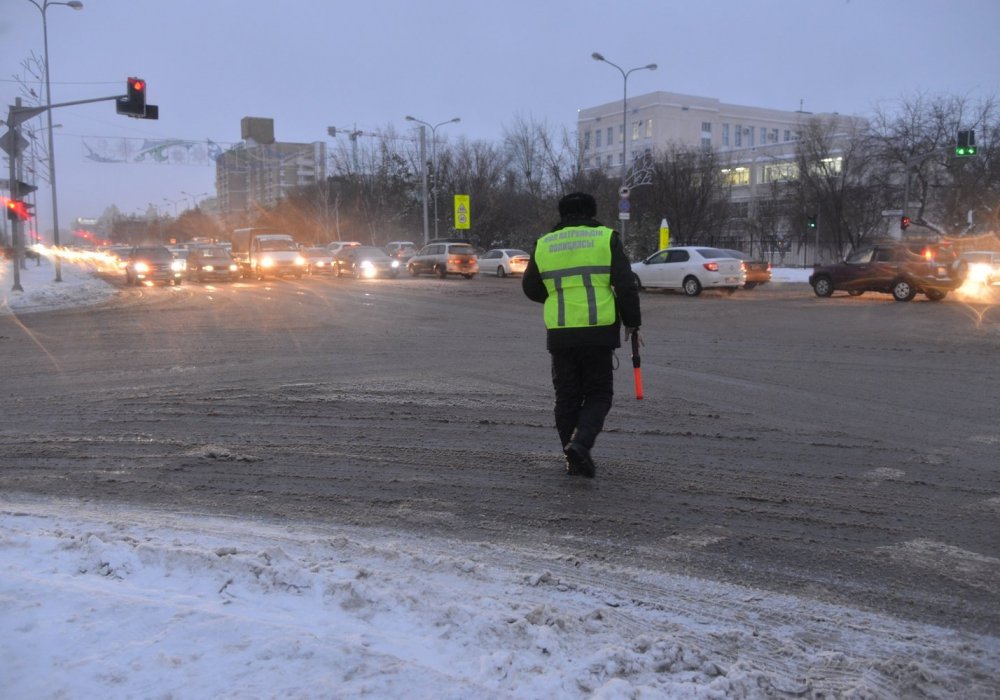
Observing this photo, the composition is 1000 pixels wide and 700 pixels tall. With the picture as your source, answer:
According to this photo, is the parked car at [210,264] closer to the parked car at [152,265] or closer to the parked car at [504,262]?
the parked car at [152,265]

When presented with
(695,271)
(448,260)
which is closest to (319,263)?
(448,260)

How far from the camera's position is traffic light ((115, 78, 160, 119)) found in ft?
72.7

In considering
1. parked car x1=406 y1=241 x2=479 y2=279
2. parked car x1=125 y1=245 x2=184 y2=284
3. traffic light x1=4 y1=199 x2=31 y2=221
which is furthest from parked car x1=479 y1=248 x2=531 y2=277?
traffic light x1=4 y1=199 x2=31 y2=221

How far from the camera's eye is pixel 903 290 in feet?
67.9

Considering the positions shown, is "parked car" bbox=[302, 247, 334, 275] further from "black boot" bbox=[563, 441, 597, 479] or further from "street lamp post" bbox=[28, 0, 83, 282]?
"black boot" bbox=[563, 441, 597, 479]

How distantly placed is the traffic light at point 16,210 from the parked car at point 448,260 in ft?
58.7

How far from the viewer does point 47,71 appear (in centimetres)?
3225

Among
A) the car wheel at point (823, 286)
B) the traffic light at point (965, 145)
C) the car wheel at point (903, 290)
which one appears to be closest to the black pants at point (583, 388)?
the car wheel at point (903, 290)

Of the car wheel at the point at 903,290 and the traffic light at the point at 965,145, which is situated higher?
the traffic light at the point at 965,145

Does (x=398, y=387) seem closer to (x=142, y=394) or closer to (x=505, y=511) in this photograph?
(x=142, y=394)

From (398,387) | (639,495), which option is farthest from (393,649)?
(398,387)

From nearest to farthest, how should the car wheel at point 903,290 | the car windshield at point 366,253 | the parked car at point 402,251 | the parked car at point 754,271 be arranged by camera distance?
the car wheel at point 903,290 < the parked car at point 754,271 < the car windshield at point 366,253 < the parked car at point 402,251

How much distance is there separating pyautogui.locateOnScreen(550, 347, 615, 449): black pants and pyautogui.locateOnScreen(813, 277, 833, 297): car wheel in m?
19.8

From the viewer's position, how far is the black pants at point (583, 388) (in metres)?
5.03
